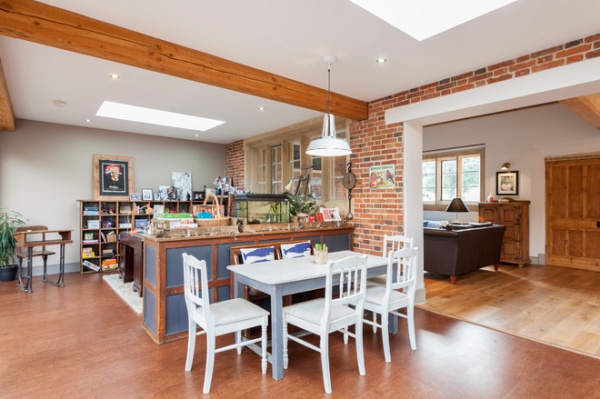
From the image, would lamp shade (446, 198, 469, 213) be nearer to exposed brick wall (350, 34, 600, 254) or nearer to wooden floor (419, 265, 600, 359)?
wooden floor (419, 265, 600, 359)

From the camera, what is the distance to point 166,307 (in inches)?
119

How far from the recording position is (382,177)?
422cm

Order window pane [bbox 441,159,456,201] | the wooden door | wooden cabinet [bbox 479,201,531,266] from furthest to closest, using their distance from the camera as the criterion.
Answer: window pane [bbox 441,159,456,201], wooden cabinet [bbox 479,201,531,266], the wooden door

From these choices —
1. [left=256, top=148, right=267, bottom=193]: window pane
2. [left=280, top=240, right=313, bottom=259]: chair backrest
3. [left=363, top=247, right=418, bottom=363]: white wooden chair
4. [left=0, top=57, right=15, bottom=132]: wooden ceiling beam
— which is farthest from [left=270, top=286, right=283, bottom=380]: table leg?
[left=256, top=148, right=267, bottom=193]: window pane

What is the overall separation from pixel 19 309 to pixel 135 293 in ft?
3.99

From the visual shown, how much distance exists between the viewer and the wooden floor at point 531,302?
3.18 m

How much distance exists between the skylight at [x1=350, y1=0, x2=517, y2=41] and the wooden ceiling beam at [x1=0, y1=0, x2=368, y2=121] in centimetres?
139

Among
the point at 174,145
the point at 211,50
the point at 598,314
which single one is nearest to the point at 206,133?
the point at 174,145

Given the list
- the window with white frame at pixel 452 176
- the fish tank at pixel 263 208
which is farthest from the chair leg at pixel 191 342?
the window with white frame at pixel 452 176

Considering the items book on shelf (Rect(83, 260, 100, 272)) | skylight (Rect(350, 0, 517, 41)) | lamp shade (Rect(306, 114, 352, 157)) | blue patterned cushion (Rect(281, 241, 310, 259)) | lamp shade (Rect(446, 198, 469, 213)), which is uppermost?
skylight (Rect(350, 0, 517, 41))

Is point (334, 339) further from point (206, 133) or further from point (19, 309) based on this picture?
point (206, 133)

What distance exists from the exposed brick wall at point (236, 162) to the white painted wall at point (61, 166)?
1.29 metres

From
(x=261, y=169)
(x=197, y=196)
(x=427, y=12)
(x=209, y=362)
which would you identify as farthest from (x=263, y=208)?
(x=197, y=196)

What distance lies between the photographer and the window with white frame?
7594 millimetres
